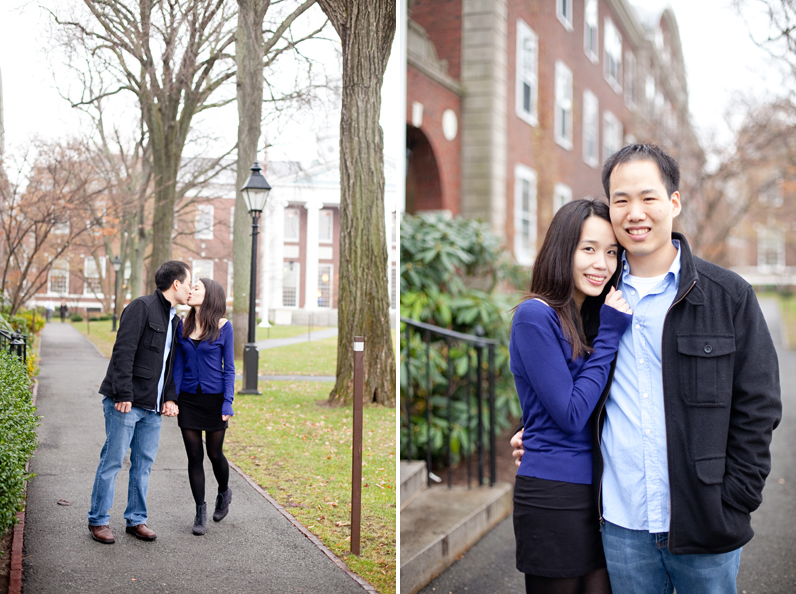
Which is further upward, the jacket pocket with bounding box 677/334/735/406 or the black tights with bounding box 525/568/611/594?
the jacket pocket with bounding box 677/334/735/406

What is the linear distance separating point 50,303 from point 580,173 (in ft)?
41.7

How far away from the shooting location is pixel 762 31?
4.03m

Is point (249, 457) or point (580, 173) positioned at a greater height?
point (580, 173)

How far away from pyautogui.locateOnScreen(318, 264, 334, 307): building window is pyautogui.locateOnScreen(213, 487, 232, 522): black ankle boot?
34.6 inches

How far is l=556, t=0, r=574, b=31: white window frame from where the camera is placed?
39.4ft

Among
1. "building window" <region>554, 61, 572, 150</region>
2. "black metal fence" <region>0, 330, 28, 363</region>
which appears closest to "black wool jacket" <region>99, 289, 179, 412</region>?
"black metal fence" <region>0, 330, 28, 363</region>

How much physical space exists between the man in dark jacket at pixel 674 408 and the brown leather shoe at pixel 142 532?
1.57 metres

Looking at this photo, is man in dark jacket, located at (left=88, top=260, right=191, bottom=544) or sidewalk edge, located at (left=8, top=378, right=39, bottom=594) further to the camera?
man in dark jacket, located at (left=88, top=260, right=191, bottom=544)

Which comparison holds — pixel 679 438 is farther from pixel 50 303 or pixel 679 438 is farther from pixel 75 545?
pixel 50 303

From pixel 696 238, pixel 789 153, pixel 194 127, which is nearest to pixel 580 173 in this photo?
pixel 696 238

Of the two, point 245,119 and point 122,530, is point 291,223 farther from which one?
point 122,530

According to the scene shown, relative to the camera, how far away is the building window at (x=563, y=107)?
491 inches

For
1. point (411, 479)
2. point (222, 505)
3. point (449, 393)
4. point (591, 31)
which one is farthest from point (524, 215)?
point (222, 505)

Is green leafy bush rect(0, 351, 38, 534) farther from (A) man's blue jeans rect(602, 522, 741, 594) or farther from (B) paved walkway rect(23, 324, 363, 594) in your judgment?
(A) man's blue jeans rect(602, 522, 741, 594)
